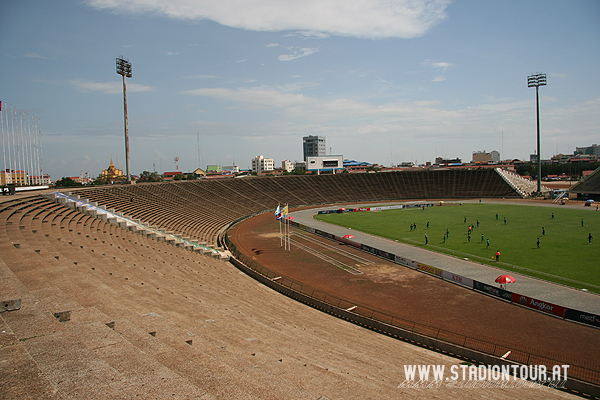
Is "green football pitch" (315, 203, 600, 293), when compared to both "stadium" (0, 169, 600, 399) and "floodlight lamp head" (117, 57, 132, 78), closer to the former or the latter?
"stadium" (0, 169, 600, 399)

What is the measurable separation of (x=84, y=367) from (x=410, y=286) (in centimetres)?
2255

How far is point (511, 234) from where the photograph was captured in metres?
40.9

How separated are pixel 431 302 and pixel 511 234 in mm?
26443

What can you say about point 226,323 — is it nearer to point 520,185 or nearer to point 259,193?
point 259,193

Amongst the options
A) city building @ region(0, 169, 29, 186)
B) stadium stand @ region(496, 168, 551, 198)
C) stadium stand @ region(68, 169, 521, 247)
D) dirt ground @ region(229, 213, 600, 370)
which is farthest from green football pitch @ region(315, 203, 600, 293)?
city building @ region(0, 169, 29, 186)

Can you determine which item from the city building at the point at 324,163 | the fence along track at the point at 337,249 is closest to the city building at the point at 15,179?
the fence along track at the point at 337,249

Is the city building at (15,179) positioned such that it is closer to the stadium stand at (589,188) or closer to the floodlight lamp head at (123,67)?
the floodlight lamp head at (123,67)

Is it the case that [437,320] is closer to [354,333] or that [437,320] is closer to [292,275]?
[354,333]

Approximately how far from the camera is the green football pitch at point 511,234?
27.4 metres

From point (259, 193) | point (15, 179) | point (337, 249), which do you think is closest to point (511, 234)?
point (337, 249)

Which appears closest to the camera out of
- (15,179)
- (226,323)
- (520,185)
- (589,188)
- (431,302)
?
(226,323)

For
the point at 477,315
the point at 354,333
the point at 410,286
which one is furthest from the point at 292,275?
the point at 477,315

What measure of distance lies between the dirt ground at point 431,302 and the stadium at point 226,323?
0.37 feet

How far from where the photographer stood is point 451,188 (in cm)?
8919
